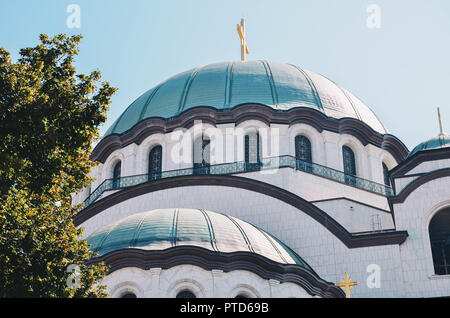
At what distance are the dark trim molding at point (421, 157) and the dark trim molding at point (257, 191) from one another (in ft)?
8.09

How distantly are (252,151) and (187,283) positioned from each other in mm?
8366

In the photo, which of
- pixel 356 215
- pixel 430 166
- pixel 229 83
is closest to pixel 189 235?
pixel 356 215

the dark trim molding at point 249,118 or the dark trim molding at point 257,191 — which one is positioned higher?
the dark trim molding at point 249,118

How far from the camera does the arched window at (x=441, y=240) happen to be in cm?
2147

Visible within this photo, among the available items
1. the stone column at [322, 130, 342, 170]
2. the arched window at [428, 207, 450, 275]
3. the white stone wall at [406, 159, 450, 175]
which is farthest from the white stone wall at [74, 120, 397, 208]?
the arched window at [428, 207, 450, 275]

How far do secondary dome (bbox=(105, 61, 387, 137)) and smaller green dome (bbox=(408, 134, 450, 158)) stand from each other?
4.43 meters

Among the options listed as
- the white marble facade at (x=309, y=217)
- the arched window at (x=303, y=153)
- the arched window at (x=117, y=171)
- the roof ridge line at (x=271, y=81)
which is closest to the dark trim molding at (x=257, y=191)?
the white marble facade at (x=309, y=217)

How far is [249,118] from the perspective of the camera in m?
26.0

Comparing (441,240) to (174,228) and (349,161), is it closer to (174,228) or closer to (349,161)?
(349,161)

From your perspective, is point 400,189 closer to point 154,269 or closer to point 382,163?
point 382,163

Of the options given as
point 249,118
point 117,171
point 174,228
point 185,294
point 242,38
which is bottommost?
point 185,294

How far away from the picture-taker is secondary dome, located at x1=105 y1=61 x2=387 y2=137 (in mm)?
27203

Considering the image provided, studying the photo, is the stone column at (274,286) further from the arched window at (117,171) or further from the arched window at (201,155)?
the arched window at (117,171)

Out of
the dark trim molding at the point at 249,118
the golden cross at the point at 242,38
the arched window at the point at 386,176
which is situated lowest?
the arched window at the point at 386,176
